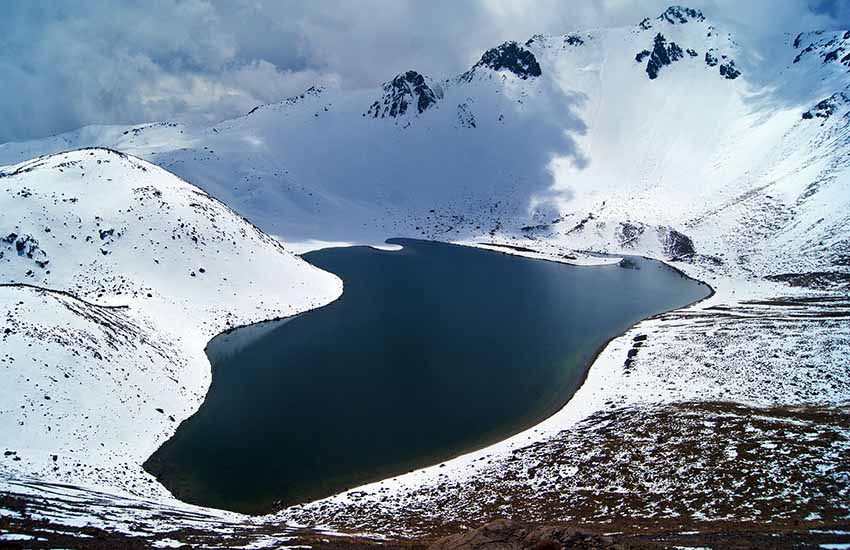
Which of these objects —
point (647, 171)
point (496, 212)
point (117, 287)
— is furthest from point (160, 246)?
point (647, 171)

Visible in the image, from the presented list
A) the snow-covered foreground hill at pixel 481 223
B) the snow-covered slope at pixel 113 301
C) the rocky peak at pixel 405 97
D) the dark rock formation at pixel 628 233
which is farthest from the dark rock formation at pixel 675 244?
the rocky peak at pixel 405 97

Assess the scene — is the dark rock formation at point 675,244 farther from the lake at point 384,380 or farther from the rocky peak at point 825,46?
the rocky peak at point 825,46

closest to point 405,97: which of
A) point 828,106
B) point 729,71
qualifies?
point 729,71

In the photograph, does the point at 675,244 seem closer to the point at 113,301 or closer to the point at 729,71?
the point at 113,301

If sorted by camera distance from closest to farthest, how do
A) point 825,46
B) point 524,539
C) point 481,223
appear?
point 524,539 < point 481,223 < point 825,46

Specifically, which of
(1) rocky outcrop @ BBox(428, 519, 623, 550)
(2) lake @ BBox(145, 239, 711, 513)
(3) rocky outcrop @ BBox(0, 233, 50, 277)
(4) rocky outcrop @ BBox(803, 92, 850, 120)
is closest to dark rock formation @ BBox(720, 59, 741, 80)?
(4) rocky outcrop @ BBox(803, 92, 850, 120)

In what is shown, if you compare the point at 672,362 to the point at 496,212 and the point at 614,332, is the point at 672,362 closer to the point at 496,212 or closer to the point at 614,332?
the point at 614,332
